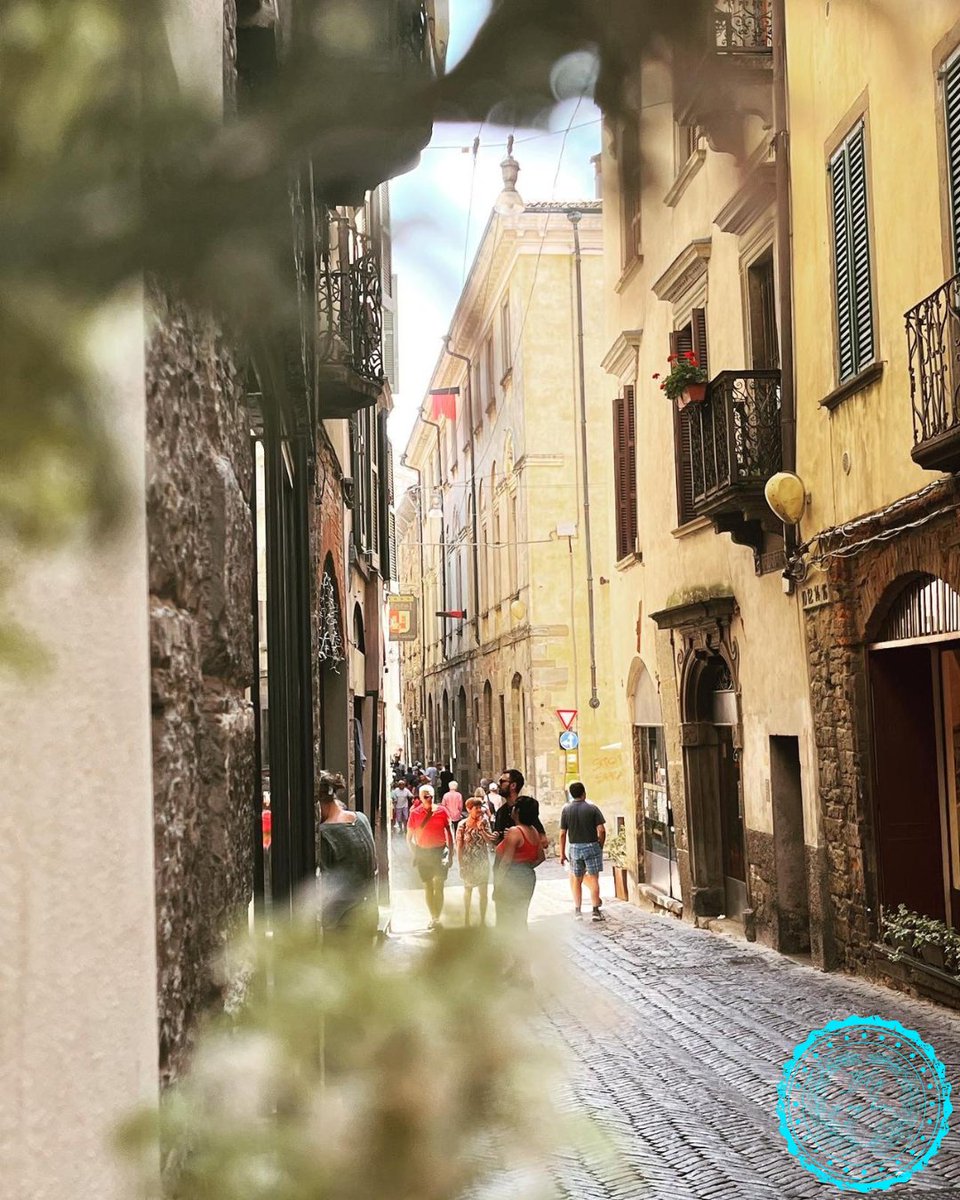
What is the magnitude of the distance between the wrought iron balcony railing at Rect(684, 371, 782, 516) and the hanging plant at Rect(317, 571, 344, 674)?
12.8 ft

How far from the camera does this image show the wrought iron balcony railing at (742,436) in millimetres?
14102

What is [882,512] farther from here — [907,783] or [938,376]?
[907,783]

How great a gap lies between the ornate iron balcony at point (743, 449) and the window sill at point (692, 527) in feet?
4.54

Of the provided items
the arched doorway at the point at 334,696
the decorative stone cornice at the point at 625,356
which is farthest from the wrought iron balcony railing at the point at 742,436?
the decorative stone cornice at the point at 625,356

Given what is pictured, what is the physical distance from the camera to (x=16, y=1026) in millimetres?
1218

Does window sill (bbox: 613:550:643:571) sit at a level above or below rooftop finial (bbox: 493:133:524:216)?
above

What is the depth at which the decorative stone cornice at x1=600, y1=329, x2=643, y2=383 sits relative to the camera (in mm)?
19750

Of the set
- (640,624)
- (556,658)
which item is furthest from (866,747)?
(556,658)

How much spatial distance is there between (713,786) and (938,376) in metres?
8.03

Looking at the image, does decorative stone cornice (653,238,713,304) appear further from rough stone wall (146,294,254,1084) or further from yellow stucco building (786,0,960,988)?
rough stone wall (146,294,254,1084)

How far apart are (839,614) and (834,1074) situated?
4643mm

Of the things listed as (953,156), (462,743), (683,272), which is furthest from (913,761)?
(462,743)

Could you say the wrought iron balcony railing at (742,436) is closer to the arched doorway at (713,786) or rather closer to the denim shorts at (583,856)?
the arched doorway at (713,786)

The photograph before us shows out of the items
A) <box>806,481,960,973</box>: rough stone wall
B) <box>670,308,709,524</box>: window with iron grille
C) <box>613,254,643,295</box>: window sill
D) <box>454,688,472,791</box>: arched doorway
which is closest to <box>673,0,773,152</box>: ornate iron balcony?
<box>806,481,960,973</box>: rough stone wall
